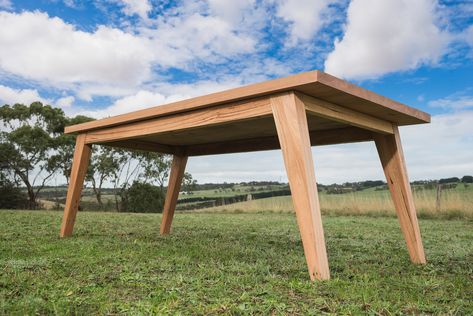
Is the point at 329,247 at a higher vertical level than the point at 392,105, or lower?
lower

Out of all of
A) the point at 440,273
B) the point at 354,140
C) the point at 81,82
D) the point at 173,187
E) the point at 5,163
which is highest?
the point at 81,82

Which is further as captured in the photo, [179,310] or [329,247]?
[329,247]

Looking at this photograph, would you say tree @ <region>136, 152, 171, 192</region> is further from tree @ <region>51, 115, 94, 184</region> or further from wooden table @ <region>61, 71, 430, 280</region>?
wooden table @ <region>61, 71, 430, 280</region>

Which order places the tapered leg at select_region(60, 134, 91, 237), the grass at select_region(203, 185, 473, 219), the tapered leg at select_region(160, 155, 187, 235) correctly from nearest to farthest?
the tapered leg at select_region(60, 134, 91, 237) → the tapered leg at select_region(160, 155, 187, 235) → the grass at select_region(203, 185, 473, 219)

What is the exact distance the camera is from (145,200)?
15539 mm

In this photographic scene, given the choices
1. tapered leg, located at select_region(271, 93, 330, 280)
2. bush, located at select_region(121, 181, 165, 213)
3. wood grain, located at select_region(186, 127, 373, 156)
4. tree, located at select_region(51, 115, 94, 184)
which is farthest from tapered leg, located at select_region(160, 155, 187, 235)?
tree, located at select_region(51, 115, 94, 184)

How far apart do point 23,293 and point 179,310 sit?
857mm

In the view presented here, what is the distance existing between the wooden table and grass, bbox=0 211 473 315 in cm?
30

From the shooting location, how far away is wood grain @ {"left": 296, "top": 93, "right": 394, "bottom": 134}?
2.26 metres

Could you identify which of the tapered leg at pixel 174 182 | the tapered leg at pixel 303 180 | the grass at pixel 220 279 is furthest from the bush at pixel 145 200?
the tapered leg at pixel 303 180

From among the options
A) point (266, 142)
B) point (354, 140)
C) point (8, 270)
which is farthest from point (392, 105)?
point (8, 270)

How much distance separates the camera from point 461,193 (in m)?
9.54

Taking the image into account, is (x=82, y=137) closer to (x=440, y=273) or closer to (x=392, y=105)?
(x=392, y=105)

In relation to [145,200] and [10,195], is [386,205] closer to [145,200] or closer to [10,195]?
[145,200]
